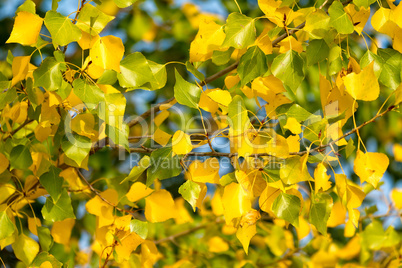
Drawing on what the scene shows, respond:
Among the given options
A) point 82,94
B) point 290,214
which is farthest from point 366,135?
point 82,94

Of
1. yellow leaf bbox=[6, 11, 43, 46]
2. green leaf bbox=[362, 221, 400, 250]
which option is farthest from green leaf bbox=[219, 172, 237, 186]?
green leaf bbox=[362, 221, 400, 250]

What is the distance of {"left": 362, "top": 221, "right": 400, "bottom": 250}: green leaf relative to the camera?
108 centimetres

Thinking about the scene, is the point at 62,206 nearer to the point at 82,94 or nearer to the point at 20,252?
the point at 20,252

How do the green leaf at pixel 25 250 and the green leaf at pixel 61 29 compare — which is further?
the green leaf at pixel 25 250

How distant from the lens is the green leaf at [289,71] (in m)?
0.65

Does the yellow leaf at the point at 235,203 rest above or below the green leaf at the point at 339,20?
below

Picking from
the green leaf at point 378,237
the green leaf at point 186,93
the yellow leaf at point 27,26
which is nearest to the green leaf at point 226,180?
the green leaf at point 186,93

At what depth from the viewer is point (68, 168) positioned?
0.86 metres

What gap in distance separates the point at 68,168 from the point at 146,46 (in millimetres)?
1064

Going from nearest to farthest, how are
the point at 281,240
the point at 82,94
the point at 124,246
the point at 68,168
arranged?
the point at 82,94 → the point at 124,246 → the point at 68,168 → the point at 281,240

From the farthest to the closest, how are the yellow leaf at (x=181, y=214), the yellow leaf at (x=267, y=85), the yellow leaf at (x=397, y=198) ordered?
1. the yellow leaf at (x=181, y=214)
2. the yellow leaf at (x=397, y=198)
3. the yellow leaf at (x=267, y=85)

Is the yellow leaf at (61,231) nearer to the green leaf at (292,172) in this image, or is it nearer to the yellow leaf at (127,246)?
the yellow leaf at (127,246)

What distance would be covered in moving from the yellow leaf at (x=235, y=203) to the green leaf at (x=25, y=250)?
361 mm

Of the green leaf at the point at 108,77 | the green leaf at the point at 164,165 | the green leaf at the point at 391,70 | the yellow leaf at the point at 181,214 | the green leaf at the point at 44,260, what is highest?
the green leaf at the point at 108,77
